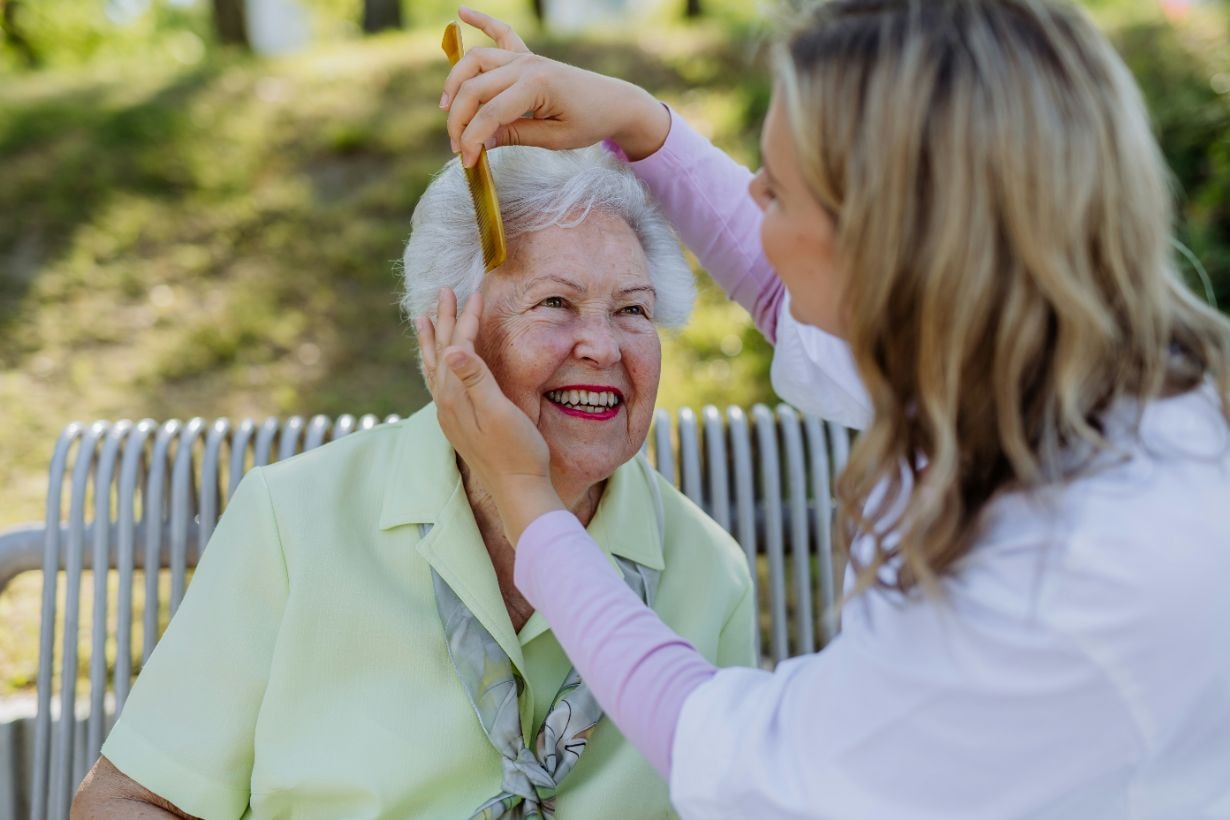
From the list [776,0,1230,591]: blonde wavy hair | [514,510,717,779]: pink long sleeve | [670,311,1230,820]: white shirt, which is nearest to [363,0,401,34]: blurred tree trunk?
[514,510,717,779]: pink long sleeve

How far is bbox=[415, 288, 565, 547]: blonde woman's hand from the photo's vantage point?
73.0 inches

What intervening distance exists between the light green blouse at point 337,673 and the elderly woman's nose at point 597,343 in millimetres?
342

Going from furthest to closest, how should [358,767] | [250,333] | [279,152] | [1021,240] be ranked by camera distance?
[279,152], [250,333], [358,767], [1021,240]

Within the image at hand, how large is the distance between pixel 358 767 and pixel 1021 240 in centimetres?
145

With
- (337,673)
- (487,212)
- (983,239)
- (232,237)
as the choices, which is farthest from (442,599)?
(232,237)

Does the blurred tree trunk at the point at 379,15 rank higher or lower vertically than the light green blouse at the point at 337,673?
lower

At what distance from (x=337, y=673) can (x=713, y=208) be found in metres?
1.16

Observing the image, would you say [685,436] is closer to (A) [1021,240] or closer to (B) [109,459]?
(B) [109,459]

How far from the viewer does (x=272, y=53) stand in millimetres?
9328

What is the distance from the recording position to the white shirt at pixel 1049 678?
54.7 inches

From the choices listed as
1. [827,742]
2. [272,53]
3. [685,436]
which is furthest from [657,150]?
[272,53]

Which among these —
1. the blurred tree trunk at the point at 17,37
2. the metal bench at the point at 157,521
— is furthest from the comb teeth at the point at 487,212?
the blurred tree trunk at the point at 17,37

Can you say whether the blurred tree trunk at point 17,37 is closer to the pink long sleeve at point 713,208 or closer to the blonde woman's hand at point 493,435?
the pink long sleeve at point 713,208

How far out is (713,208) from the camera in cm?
255
